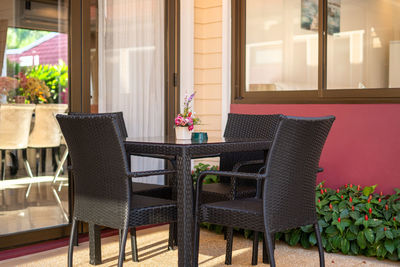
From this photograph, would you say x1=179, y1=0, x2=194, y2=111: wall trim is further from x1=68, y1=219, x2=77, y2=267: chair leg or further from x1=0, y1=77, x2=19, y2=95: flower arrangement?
x1=68, y1=219, x2=77, y2=267: chair leg

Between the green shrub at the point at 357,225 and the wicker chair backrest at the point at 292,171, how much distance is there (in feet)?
2.96

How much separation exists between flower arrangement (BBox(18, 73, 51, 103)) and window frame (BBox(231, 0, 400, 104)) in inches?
75.1

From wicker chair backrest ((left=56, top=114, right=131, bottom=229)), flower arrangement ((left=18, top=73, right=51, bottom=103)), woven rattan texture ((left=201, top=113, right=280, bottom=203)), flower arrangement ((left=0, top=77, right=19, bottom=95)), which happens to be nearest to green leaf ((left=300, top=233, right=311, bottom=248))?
woven rattan texture ((left=201, top=113, right=280, bottom=203))

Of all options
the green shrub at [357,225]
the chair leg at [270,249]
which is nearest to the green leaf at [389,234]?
the green shrub at [357,225]

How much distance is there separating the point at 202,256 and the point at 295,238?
2.34 feet

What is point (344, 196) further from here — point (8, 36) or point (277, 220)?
point (8, 36)

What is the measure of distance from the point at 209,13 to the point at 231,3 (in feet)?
0.87

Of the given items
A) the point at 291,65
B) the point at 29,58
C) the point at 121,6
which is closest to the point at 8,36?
the point at 29,58

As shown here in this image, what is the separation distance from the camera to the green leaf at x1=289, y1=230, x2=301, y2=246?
402 centimetres

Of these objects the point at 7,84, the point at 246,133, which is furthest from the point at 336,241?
the point at 7,84

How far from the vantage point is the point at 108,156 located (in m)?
2.94

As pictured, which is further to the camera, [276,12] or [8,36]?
[276,12]

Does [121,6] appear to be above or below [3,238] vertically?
above

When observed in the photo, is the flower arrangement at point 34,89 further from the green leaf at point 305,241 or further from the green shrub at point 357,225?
the green leaf at point 305,241
